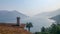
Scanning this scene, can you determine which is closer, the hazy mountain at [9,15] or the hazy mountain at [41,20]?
the hazy mountain at [9,15]

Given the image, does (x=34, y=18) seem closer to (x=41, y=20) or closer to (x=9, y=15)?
(x=41, y=20)

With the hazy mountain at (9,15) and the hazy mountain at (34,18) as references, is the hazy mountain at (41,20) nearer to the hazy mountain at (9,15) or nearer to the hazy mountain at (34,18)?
the hazy mountain at (34,18)

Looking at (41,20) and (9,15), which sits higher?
(9,15)

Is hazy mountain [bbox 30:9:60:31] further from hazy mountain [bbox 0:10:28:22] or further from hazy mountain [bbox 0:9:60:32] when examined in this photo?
hazy mountain [bbox 0:10:28:22]

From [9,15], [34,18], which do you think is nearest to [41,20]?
[34,18]

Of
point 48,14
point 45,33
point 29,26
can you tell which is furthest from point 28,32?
point 48,14

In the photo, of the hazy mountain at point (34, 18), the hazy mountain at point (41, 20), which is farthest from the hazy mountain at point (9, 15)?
the hazy mountain at point (41, 20)

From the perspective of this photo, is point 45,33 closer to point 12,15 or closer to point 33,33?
point 33,33

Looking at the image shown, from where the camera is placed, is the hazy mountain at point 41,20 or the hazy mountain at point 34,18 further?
the hazy mountain at point 41,20
